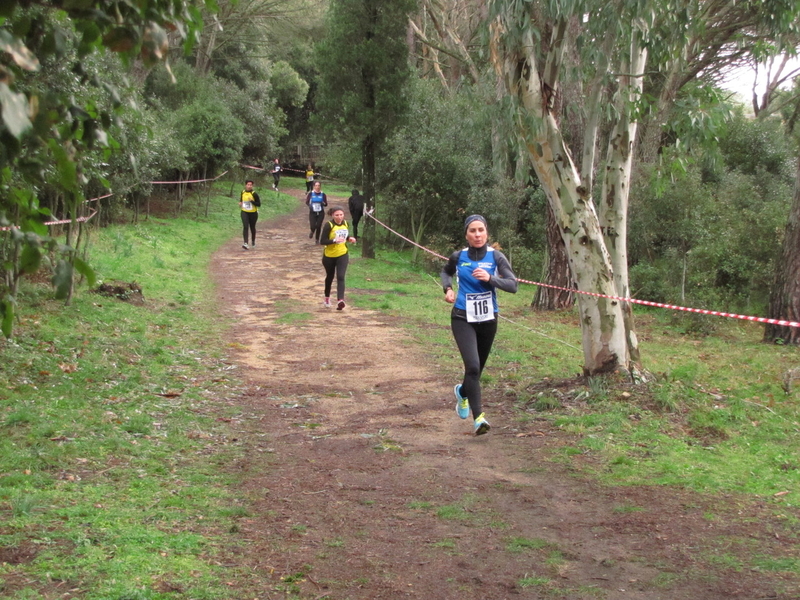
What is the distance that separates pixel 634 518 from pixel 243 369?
19.3 ft

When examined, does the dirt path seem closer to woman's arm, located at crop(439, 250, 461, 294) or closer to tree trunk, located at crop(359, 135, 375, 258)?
woman's arm, located at crop(439, 250, 461, 294)

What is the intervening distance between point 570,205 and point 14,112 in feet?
24.5

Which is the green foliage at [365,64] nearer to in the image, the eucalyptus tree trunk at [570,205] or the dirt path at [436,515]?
the eucalyptus tree trunk at [570,205]

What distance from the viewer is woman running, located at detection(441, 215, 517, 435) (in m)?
7.45

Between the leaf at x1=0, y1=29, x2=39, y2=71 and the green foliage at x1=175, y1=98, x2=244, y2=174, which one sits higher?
the green foliage at x1=175, y1=98, x2=244, y2=174

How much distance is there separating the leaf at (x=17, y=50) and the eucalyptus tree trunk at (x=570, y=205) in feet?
23.6

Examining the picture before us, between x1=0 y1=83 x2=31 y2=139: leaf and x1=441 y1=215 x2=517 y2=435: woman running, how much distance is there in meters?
5.70

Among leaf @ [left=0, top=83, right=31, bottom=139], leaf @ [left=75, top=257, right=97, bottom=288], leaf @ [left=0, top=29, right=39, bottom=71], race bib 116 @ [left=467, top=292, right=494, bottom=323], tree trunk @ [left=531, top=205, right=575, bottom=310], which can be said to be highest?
leaf @ [left=0, top=29, right=39, bottom=71]

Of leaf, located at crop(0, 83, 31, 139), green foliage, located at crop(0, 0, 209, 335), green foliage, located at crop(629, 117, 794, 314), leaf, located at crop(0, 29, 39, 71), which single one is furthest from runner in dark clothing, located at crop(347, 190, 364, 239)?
leaf, located at crop(0, 83, 31, 139)

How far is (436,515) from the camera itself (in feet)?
18.4

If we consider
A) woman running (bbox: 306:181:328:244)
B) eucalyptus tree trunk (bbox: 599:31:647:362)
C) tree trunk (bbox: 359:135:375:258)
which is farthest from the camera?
woman running (bbox: 306:181:328:244)

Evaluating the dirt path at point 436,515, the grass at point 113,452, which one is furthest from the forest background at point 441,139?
the dirt path at point 436,515

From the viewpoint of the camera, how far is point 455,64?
34.0 m

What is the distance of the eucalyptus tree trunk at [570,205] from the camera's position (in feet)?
28.7
